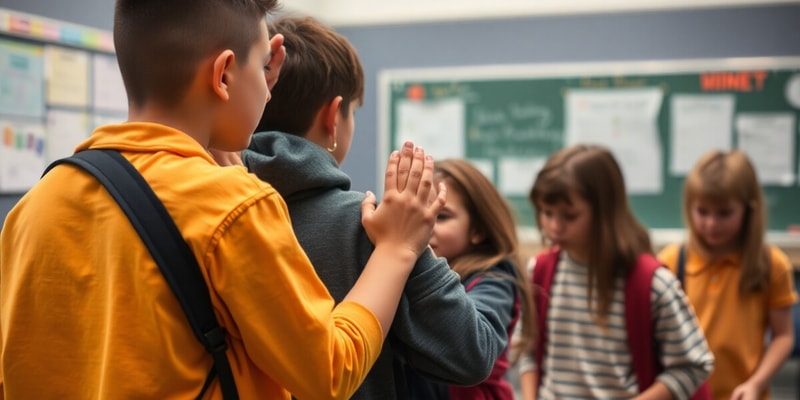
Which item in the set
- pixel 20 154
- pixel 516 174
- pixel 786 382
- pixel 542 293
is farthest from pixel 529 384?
pixel 786 382

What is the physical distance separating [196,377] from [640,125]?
13.5 ft

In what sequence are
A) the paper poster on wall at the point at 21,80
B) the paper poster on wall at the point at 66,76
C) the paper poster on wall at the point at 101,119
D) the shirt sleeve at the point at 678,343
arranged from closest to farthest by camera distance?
the shirt sleeve at the point at 678,343 → the paper poster on wall at the point at 21,80 → the paper poster on wall at the point at 66,76 → the paper poster on wall at the point at 101,119

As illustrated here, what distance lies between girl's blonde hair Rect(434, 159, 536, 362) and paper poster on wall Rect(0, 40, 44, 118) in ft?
6.38

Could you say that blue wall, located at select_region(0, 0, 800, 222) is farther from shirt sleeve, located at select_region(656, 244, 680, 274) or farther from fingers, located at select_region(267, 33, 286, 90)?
fingers, located at select_region(267, 33, 286, 90)

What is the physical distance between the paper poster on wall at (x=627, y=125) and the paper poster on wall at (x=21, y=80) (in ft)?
9.11

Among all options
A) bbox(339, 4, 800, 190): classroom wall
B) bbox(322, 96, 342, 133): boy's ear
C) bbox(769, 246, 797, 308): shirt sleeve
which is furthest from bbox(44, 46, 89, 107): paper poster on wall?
bbox(769, 246, 797, 308): shirt sleeve

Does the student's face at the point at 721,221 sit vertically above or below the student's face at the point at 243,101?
below

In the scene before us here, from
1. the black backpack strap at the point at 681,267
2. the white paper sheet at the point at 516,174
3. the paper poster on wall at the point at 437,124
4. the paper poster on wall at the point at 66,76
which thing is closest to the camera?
the black backpack strap at the point at 681,267

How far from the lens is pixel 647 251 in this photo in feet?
7.17

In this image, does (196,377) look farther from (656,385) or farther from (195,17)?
(656,385)

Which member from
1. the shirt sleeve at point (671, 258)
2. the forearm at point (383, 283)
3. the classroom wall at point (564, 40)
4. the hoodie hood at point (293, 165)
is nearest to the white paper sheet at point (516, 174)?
the classroom wall at point (564, 40)

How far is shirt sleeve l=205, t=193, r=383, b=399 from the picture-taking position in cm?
85

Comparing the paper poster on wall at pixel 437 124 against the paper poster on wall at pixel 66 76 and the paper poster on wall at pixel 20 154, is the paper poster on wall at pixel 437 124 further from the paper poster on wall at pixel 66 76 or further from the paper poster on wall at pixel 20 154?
the paper poster on wall at pixel 20 154

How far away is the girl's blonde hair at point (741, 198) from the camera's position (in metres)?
2.52
